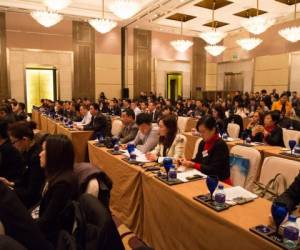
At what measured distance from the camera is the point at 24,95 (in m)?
12.2

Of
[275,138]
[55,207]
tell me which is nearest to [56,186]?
[55,207]

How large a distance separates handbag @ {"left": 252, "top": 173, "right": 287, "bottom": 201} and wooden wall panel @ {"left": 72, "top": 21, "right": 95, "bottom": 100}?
1162 cm

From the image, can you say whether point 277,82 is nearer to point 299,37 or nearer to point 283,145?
point 299,37

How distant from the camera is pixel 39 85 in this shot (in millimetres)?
12672

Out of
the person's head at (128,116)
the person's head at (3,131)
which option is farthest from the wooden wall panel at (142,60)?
the person's head at (3,131)

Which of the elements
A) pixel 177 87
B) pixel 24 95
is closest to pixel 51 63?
pixel 24 95

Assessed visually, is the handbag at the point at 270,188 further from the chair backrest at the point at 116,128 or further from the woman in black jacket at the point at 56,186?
the chair backrest at the point at 116,128

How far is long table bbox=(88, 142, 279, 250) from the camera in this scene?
1688mm

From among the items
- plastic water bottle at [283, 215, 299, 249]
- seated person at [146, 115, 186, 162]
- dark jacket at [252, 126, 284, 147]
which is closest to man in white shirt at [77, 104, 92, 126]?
seated person at [146, 115, 186, 162]

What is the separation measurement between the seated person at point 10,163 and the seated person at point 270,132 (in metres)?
3.49

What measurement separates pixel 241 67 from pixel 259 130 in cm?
1120

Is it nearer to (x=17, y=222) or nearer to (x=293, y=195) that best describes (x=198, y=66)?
(x=293, y=195)

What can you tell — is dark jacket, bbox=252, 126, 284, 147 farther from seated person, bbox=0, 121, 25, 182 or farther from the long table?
seated person, bbox=0, 121, 25, 182

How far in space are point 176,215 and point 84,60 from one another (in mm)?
11877
